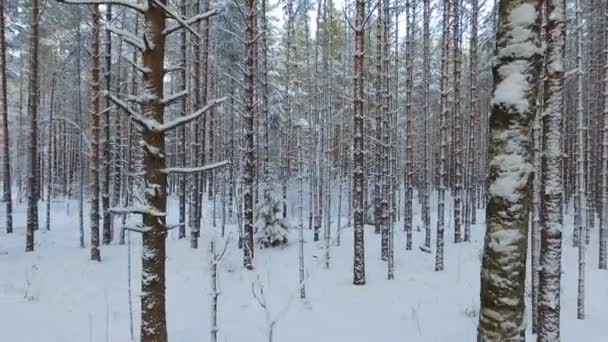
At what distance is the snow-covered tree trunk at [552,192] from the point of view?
5.83 meters

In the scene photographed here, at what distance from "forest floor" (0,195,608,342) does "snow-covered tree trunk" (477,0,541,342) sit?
254cm

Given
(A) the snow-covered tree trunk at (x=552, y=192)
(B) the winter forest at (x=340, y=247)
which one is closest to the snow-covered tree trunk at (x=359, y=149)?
(B) the winter forest at (x=340, y=247)

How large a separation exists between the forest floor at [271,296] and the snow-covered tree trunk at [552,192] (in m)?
→ 1.62

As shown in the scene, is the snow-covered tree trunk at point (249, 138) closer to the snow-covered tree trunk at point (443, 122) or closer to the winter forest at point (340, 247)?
the winter forest at point (340, 247)

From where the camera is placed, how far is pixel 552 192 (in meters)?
5.85

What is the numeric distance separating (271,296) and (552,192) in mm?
6499

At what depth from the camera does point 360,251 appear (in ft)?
35.6

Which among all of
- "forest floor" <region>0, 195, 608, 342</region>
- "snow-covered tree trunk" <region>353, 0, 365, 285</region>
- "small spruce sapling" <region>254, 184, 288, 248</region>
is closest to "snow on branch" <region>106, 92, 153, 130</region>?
"forest floor" <region>0, 195, 608, 342</region>

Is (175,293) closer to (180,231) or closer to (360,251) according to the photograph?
(360,251)

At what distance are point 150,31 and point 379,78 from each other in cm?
1106

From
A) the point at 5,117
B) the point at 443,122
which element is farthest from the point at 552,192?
the point at 5,117

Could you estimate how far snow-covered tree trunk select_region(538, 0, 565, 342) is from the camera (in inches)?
230

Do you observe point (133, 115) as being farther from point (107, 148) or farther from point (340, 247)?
point (107, 148)

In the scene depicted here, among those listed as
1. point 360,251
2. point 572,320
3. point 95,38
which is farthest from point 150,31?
point 95,38
